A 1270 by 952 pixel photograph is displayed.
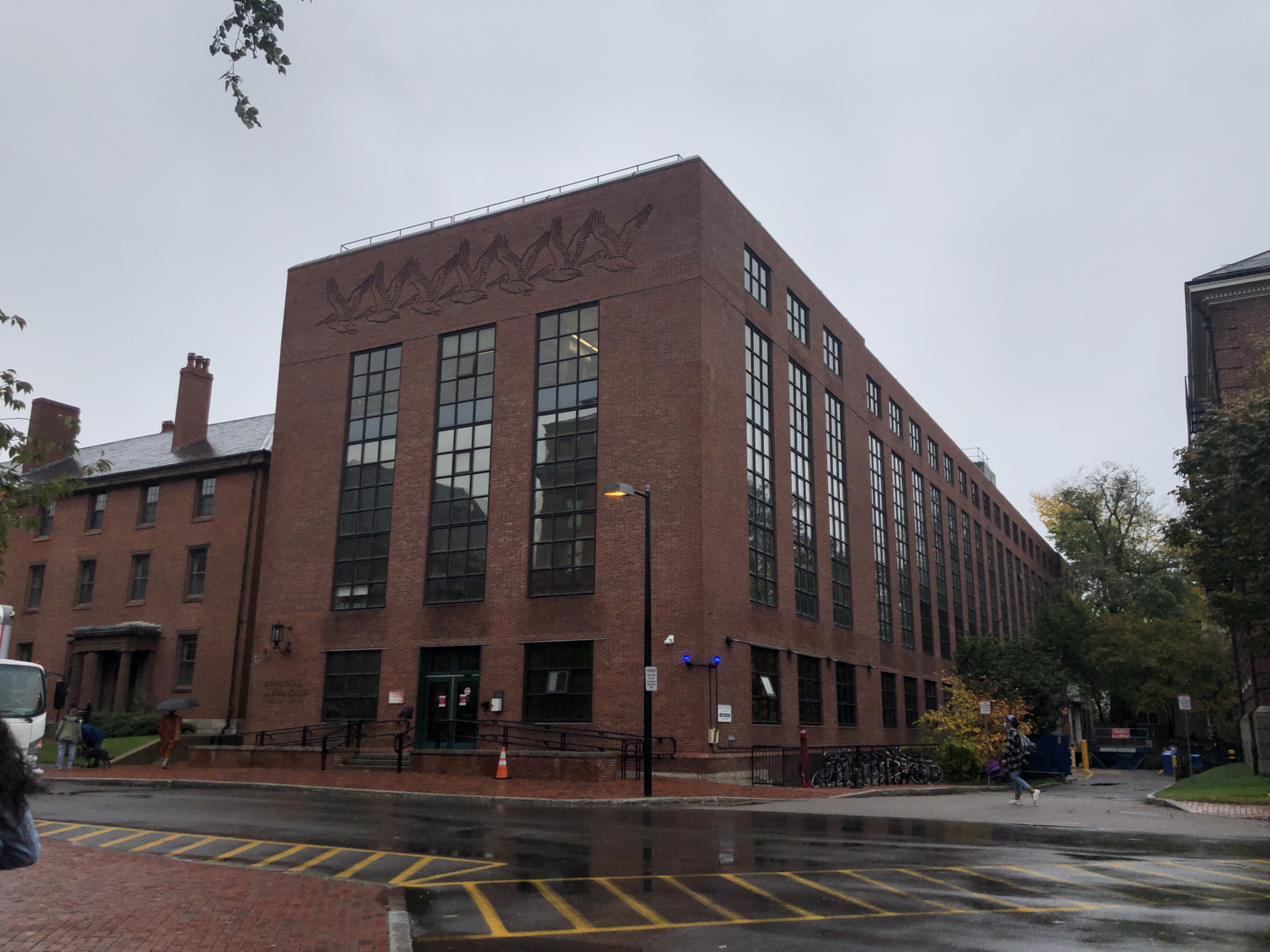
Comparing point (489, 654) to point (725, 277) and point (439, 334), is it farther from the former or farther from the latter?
point (725, 277)

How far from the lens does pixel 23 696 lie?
60.9 feet

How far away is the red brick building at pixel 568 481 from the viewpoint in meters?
29.0

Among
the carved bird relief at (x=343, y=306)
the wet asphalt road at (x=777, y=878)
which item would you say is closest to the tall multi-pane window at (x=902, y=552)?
the carved bird relief at (x=343, y=306)

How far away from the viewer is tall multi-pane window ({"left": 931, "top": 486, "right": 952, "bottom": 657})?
52.6 metres

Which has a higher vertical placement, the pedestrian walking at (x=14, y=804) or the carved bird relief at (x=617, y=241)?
the carved bird relief at (x=617, y=241)

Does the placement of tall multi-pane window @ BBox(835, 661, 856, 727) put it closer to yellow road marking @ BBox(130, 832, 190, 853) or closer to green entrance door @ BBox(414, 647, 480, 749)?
green entrance door @ BBox(414, 647, 480, 749)

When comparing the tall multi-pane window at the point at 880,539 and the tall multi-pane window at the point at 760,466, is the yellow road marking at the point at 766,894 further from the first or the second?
the tall multi-pane window at the point at 880,539

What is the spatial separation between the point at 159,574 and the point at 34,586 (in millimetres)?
7669

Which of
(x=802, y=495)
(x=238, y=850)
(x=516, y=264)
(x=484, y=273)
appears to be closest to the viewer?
(x=238, y=850)

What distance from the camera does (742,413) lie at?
32.0m

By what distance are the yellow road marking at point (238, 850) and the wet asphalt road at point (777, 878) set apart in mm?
358

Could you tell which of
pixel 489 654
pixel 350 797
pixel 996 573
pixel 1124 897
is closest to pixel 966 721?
pixel 489 654

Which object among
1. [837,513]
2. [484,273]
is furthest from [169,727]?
[837,513]

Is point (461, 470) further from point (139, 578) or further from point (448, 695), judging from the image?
point (139, 578)
